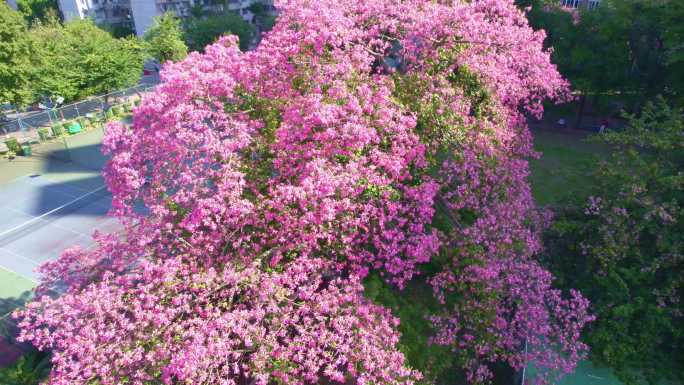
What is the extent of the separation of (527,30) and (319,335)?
9.97 metres

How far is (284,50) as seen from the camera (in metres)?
9.46

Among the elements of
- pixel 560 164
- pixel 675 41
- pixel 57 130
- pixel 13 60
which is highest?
pixel 675 41

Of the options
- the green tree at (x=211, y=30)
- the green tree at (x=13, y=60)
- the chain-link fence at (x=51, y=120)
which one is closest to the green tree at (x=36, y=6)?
the green tree at (x=211, y=30)

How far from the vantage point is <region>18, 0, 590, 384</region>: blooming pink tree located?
644 centimetres

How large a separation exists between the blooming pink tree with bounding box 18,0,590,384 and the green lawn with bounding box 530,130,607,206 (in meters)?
6.21

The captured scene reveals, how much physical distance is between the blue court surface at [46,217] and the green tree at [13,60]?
28.3 feet

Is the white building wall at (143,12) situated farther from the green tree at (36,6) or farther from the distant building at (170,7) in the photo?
the green tree at (36,6)

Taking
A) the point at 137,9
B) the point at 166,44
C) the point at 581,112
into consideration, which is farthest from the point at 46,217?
the point at 137,9

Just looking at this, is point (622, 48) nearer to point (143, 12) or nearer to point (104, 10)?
point (143, 12)

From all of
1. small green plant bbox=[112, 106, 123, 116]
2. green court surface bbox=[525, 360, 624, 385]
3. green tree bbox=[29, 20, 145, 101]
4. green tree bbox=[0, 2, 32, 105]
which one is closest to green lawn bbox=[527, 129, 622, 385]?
green court surface bbox=[525, 360, 624, 385]

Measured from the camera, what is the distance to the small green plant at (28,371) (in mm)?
8578

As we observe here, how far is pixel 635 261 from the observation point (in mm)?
9133

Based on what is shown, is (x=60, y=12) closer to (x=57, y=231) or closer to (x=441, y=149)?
(x=57, y=231)

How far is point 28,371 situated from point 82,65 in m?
25.5
